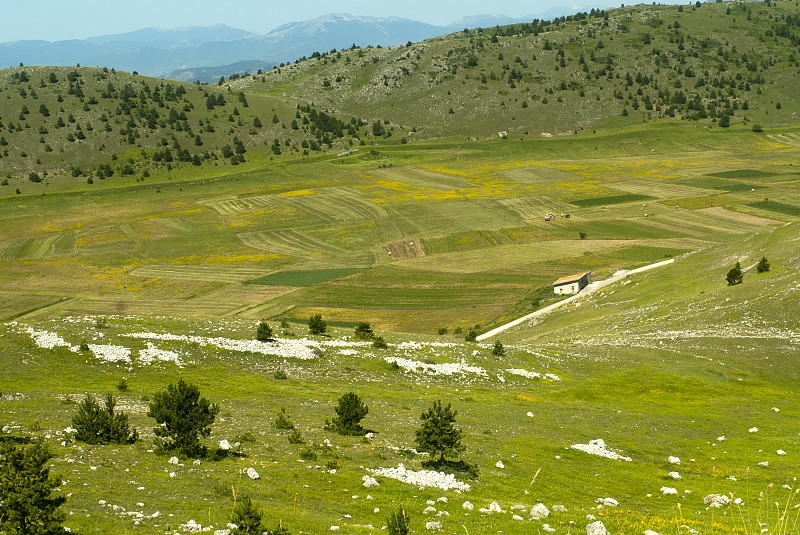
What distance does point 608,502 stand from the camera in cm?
2584

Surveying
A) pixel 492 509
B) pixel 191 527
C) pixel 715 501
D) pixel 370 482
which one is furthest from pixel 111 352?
pixel 715 501

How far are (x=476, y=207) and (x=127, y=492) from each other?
533 ft

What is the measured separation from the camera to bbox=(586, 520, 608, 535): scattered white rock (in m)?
20.7

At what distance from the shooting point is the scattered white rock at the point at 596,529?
20656mm

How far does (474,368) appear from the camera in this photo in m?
53.9

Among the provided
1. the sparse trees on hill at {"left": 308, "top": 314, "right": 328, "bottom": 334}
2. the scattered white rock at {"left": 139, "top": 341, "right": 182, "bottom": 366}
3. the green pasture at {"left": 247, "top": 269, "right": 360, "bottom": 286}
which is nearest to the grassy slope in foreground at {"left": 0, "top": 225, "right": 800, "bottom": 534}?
the scattered white rock at {"left": 139, "top": 341, "right": 182, "bottom": 366}

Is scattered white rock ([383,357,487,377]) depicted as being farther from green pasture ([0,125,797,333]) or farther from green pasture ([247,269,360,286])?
green pasture ([247,269,360,286])

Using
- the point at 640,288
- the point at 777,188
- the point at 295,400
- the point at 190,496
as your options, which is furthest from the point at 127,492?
the point at 777,188

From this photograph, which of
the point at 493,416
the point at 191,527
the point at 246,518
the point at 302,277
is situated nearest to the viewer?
the point at 246,518

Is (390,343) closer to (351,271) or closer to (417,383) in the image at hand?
(417,383)

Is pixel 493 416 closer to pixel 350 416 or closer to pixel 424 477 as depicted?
pixel 350 416

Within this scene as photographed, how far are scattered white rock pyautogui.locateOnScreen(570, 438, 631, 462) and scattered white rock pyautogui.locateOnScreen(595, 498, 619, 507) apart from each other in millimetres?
8471

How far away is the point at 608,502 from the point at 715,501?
4244mm

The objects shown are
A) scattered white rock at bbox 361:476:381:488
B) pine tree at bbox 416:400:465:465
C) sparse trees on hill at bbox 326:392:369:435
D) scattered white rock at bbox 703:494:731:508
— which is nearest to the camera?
scattered white rock at bbox 703:494:731:508
